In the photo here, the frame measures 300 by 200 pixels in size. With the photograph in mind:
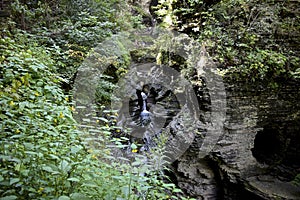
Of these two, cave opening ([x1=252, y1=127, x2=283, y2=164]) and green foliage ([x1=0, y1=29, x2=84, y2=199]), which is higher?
cave opening ([x1=252, y1=127, x2=283, y2=164])

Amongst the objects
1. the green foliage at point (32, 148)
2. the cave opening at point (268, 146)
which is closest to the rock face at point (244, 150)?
the cave opening at point (268, 146)

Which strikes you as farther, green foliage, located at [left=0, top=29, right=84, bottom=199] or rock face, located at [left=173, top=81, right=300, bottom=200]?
rock face, located at [left=173, top=81, right=300, bottom=200]

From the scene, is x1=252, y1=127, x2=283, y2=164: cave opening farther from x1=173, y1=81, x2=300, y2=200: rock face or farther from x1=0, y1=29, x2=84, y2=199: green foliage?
x1=0, y1=29, x2=84, y2=199: green foliage

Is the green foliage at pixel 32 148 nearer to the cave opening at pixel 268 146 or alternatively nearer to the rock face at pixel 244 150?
the rock face at pixel 244 150

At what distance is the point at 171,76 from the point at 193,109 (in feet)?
4.51

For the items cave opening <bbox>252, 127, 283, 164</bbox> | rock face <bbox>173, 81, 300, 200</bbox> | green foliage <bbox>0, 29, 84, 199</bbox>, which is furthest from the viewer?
cave opening <bbox>252, 127, 283, 164</bbox>

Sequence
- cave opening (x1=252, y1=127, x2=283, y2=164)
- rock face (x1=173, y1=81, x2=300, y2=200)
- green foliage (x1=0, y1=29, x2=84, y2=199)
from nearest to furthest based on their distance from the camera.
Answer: green foliage (x1=0, y1=29, x2=84, y2=199), rock face (x1=173, y1=81, x2=300, y2=200), cave opening (x1=252, y1=127, x2=283, y2=164)

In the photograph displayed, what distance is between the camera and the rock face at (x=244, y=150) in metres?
4.82

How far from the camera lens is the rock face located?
15.8ft

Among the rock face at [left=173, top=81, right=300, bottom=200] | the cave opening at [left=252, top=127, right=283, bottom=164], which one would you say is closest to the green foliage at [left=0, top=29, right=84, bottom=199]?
the rock face at [left=173, top=81, right=300, bottom=200]

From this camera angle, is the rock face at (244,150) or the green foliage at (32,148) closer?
the green foliage at (32,148)

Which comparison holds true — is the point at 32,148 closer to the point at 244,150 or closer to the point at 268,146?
the point at 244,150

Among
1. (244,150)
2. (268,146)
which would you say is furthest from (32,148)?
(268,146)

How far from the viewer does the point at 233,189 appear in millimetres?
4805
